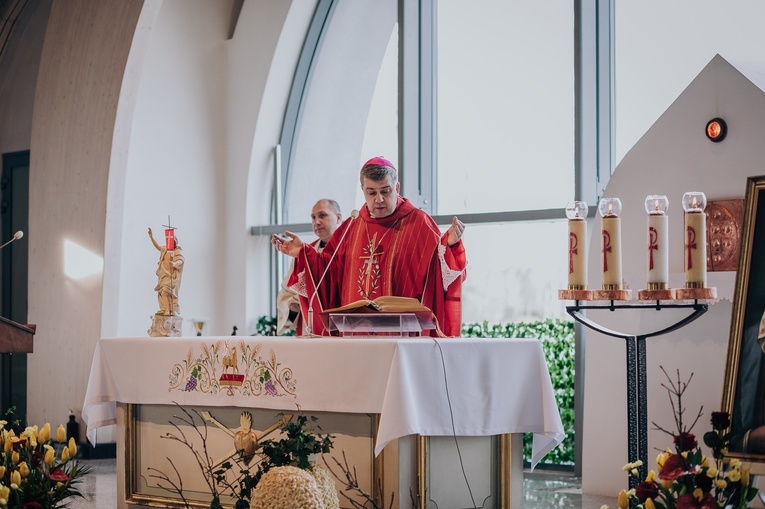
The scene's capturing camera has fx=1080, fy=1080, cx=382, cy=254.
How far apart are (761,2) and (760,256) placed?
4014 mm

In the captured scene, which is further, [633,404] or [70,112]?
[70,112]

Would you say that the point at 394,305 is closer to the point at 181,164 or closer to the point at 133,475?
the point at 133,475

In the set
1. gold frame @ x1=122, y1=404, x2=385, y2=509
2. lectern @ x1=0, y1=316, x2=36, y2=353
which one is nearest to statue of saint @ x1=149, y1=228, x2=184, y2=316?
gold frame @ x1=122, y1=404, x2=385, y2=509

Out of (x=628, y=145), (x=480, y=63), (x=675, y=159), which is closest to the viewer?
(x=675, y=159)

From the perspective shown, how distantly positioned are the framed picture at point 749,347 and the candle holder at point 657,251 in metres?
0.48

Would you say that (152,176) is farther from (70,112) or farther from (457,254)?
(457,254)

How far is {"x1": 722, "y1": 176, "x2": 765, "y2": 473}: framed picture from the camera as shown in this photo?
326 cm

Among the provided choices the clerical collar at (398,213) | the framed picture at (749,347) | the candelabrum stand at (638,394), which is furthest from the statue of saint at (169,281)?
the framed picture at (749,347)

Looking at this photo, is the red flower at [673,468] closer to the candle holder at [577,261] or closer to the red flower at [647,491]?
the red flower at [647,491]

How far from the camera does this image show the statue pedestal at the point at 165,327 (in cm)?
530

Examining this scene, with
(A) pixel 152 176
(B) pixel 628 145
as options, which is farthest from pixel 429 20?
(A) pixel 152 176

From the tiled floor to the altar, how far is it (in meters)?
1.10

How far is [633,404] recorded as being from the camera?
4191mm

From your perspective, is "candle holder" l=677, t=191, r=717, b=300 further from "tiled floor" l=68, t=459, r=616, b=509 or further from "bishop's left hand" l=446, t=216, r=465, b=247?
"tiled floor" l=68, t=459, r=616, b=509
